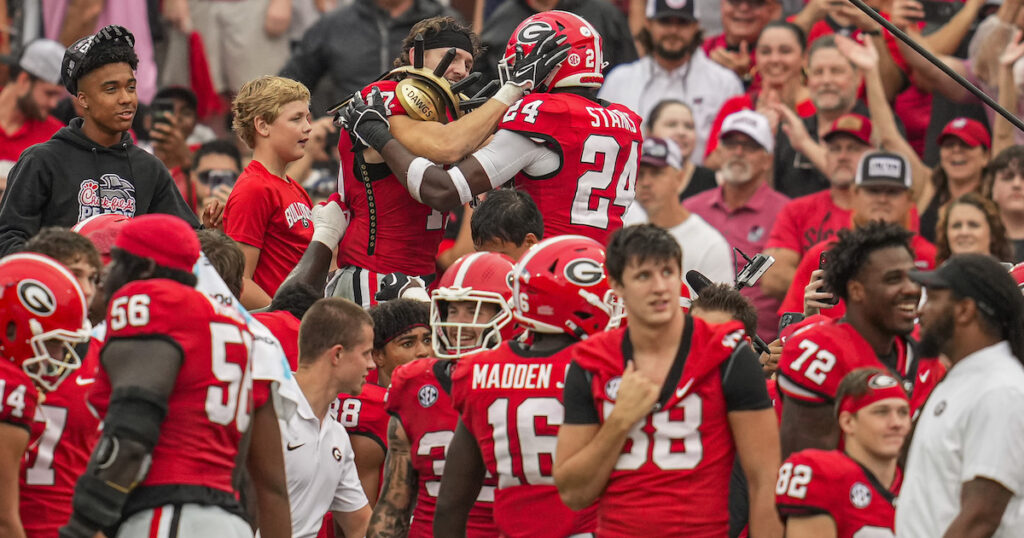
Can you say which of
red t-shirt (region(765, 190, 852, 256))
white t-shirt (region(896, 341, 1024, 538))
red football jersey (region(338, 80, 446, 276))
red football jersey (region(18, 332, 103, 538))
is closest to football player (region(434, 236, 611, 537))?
white t-shirt (region(896, 341, 1024, 538))

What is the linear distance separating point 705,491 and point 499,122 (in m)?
3.34

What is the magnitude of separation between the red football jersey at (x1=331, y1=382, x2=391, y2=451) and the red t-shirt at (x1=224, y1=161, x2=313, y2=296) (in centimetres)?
133

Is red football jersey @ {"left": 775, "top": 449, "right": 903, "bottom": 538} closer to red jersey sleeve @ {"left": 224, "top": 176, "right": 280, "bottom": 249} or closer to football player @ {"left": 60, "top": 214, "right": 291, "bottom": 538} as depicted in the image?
football player @ {"left": 60, "top": 214, "right": 291, "bottom": 538}

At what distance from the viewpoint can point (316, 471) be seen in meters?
7.24

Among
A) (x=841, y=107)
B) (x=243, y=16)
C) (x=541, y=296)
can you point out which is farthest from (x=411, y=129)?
(x=243, y=16)

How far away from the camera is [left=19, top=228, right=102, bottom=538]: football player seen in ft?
20.9

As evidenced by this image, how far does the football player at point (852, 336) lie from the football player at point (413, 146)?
2.33 metres

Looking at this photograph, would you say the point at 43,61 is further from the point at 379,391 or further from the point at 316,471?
the point at 316,471

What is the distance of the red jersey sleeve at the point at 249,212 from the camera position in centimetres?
897

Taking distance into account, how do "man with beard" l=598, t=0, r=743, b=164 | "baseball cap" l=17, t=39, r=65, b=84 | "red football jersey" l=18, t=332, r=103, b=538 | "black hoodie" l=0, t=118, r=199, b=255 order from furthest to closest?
"man with beard" l=598, t=0, r=743, b=164, "baseball cap" l=17, t=39, r=65, b=84, "black hoodie" l=0, t=118, r=199, b=255, "red football jersey" l=18, t=332, r=103, b=538

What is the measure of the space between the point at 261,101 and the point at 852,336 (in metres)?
4.04

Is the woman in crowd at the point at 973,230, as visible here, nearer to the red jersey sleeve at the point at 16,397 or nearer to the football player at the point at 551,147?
the football player at the point at 551,147

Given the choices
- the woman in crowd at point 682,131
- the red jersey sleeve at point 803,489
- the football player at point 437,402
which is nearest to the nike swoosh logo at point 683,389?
the red jersey sleeve at point 803,489

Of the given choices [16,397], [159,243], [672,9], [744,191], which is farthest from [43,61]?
[159,243]
